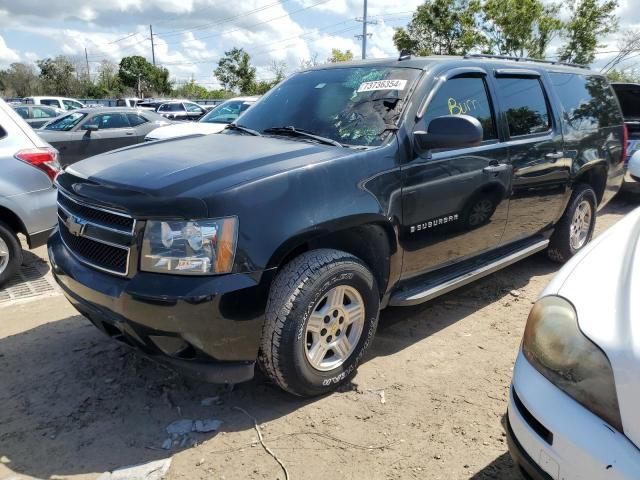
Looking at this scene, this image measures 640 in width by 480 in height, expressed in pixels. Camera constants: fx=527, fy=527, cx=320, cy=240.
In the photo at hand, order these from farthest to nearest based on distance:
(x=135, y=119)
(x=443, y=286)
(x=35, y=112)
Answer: (x=35, y=112) → (x=135, y=119) → (x=443, y=286)

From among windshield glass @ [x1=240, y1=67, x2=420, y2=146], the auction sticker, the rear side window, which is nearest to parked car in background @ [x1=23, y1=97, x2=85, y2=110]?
windshield glass @ [x1=240, y1=67, x2=420, y2=146]

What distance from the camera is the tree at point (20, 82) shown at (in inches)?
2163

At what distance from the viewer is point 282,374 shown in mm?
2723

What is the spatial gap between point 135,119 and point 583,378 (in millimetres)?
11234

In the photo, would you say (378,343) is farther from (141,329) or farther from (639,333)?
(639,333)

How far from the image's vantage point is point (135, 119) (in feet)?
37.3

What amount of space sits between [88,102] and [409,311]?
35.5 m

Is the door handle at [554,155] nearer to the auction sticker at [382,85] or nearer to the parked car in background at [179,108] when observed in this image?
the auction sticker at [382,85]

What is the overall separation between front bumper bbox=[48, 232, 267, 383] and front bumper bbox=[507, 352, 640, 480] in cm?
123

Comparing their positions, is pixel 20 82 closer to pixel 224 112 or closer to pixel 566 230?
pixel 224 112

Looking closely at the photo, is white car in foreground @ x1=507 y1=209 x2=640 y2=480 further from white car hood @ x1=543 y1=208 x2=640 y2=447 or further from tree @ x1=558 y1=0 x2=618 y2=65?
tree @ x1=558 y1=0 x2=618 y2=65

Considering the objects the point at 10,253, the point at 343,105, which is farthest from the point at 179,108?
the point at 343,105

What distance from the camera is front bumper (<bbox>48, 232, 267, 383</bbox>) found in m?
2.41

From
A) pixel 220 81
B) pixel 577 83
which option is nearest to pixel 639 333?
pixel 577 83
